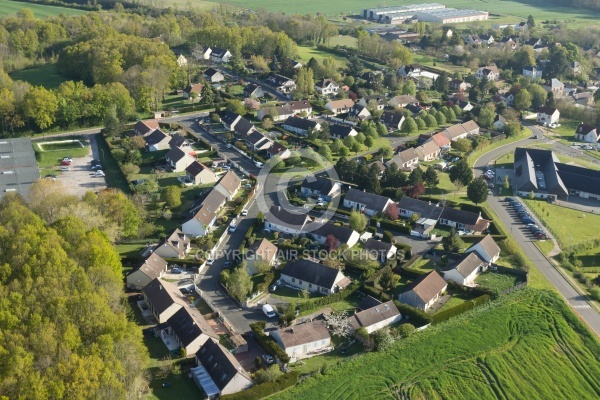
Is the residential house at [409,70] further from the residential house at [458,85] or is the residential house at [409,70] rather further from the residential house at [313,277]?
the residential house at [313,277]

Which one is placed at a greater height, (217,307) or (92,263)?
(92,263)

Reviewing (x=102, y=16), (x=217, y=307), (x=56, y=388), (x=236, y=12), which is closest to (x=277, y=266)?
(x=217, y=307)

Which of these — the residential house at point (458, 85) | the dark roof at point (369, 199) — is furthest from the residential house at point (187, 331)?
the residential house at point (458, 85)

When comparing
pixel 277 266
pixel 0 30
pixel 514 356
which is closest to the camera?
pixel 514 356

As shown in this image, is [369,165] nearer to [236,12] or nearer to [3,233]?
[3,233]

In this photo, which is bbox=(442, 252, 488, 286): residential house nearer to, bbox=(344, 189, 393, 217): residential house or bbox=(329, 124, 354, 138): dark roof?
bbox=(344, 189, 393, 217): residential house
